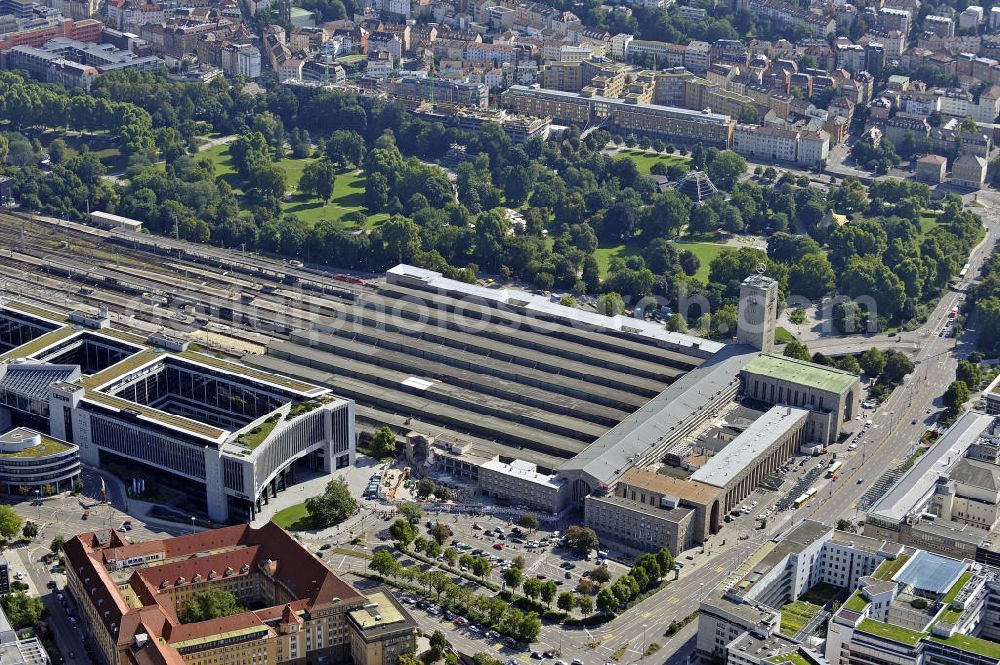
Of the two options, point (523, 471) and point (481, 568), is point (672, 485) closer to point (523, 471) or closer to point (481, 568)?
A: point (523, 471)

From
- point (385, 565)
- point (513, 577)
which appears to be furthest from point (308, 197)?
point (513, 577)

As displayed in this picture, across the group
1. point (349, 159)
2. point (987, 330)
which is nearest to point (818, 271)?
point (987, 330)

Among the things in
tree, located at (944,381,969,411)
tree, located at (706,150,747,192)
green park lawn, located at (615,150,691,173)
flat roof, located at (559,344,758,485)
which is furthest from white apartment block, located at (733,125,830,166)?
tree, located at (944,381,969,411)

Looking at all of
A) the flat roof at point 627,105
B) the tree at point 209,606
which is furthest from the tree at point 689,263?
the tree at point 209,606

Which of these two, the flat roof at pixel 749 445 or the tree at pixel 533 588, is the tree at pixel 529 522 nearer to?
the tree at pixel 533 588

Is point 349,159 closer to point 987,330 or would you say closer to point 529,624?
point 987,330

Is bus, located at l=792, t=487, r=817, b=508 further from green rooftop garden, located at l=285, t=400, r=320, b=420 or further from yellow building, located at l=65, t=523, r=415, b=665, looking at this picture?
green rooftop garden, located at l=285, t=400, r=320, b=420
